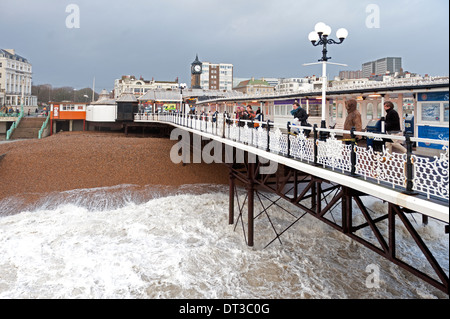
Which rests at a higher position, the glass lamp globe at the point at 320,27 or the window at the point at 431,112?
the glass lamp globe at the point at 320,27

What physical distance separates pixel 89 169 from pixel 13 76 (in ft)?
273

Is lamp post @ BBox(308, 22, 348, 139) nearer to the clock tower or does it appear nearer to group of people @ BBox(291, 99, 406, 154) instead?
group of people @ BBox(291, 99, 406, 154)

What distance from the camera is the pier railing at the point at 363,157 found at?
498 cm

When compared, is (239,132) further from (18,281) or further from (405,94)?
(18,281)

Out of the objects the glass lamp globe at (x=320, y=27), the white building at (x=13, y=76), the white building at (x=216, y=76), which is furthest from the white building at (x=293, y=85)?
the white building at (x=13, y=76)

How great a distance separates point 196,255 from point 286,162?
598cm

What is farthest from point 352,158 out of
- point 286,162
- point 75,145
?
point 75,145

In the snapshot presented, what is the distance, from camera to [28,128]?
40.8 metres

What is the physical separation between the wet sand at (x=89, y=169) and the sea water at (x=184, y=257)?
11.6 feet

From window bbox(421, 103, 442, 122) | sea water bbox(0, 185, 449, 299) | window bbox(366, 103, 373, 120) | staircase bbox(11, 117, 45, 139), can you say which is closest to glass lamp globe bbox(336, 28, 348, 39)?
window bbox(421, 103, 442, 122)

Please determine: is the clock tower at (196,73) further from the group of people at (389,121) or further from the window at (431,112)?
the group of people at (389,121)

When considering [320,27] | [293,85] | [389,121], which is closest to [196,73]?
[293,85]

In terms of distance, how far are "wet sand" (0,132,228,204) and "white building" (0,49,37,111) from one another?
64.5 metres
